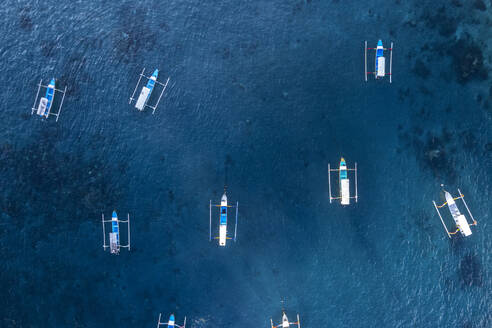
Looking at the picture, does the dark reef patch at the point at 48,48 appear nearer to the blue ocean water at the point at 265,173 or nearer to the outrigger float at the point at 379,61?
the blue ocean water at the point at 265,173

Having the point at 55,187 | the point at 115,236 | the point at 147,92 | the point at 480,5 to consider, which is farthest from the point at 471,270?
the point at 55,187

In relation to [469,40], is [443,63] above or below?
below

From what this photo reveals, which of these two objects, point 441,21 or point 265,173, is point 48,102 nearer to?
point 265,173

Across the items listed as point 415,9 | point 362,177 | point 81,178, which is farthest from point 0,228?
point 415,9

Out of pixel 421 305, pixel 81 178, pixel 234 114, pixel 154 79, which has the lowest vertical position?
pixel 421 305

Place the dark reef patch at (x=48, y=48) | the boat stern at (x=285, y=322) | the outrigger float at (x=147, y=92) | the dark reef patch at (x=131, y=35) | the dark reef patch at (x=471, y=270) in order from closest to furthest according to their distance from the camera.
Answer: the boat stern at (x=285, y=322) → the outrigger float at (x=147, y=92) → the dark reef patch at (x=471, y=270) → the dark reef patch at (x=131, y=35) → the dark reef patch at (x=48, y=48)

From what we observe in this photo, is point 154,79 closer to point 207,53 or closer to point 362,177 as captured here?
point 207,53

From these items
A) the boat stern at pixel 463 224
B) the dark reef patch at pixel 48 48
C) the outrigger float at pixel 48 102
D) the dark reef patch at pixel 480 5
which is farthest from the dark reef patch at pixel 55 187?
the dark reef patch at pixel 480 5

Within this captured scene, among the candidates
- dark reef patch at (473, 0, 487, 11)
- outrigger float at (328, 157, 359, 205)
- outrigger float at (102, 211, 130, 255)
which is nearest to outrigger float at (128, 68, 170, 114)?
outrigger float at (102, 211, 130, 255)
